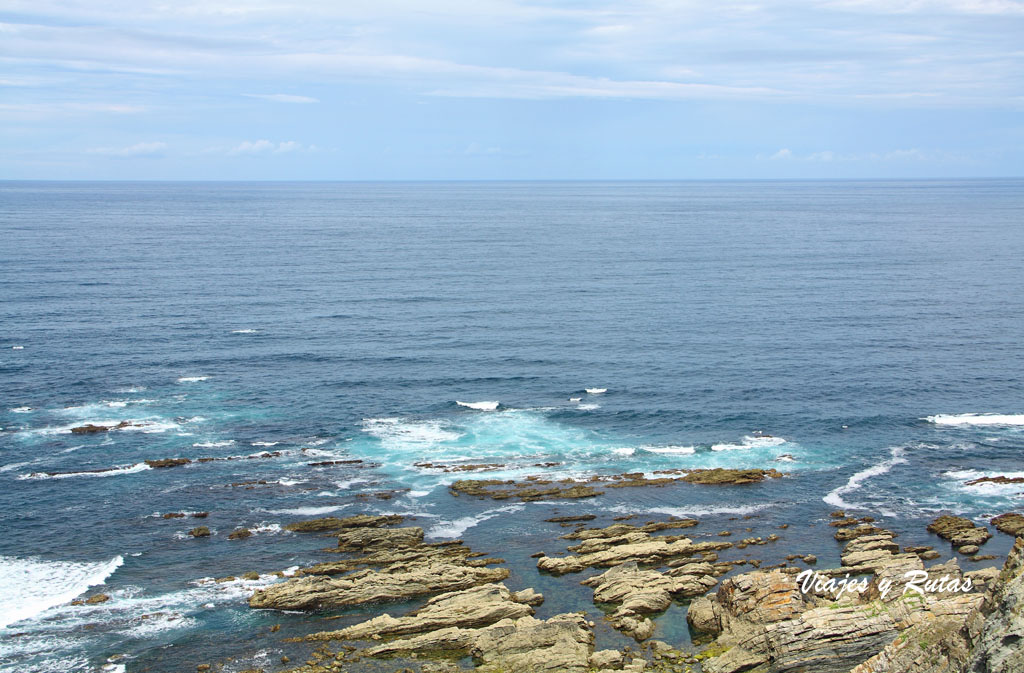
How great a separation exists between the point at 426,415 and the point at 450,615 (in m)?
39.8

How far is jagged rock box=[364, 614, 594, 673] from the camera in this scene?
46.8 metres

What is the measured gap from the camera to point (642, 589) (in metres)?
55.2

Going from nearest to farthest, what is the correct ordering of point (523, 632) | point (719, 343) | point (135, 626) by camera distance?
point (523, 632) < point (135, 626) < point (719, 343)

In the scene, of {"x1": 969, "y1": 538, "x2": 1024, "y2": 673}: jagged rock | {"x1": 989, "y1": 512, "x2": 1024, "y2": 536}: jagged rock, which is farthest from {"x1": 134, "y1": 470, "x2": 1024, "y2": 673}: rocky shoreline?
{"x1": 969, "y1": 538, "x2": 1024, "y2": 673}: jagged rock

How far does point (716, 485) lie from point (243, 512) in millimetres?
39230

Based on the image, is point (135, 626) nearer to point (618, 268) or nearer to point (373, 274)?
point (373, 274)

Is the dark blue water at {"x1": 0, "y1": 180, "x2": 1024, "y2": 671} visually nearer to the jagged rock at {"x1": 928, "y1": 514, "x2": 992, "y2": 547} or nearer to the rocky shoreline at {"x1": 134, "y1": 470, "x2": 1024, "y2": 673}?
the jagged rock at {"x1": 928, "y1": 514, "x2": 992, "y2": 547}

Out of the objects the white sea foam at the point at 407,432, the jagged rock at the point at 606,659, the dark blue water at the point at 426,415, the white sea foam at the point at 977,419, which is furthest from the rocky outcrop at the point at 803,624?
the white sea foam at the point at 977,419

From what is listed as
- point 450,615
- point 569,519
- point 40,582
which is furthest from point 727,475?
point 40,582

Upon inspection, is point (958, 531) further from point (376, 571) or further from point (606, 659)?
point (376, 571)

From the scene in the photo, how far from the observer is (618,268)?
183500 mm

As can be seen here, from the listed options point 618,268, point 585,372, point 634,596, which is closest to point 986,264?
point 618,268

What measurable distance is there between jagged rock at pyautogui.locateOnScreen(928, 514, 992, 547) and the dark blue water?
117cm

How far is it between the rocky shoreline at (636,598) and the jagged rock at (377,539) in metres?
0.10
